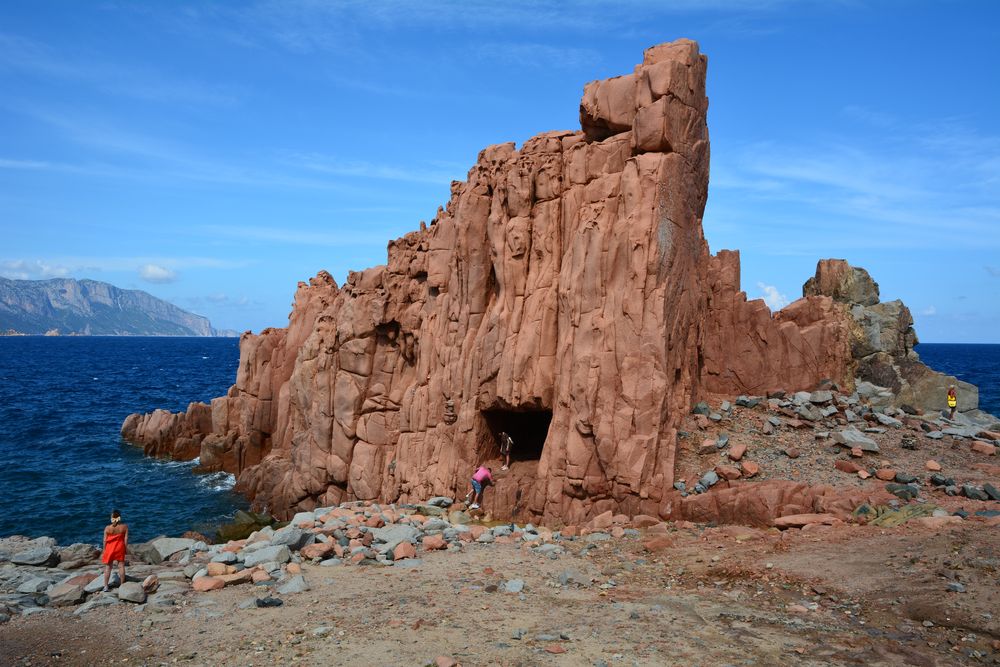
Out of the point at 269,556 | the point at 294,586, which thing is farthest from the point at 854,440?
the point at 269,556

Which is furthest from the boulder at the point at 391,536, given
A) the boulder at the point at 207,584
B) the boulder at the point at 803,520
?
the boulder at the point at 803,520

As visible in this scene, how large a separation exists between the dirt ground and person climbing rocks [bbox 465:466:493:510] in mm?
7734

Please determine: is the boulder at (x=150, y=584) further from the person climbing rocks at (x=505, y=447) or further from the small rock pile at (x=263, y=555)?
the person climbing rocks at (x=505, y=447)

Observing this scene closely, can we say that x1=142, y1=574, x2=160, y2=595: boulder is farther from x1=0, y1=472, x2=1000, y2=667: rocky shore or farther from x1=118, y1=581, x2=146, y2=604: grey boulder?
x1=118, y1=581, x2=146, y2=604: grey boulder

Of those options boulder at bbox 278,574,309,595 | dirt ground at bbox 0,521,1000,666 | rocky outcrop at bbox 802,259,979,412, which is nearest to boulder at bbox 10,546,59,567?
dirt ground at bbox 0,521,1000,666

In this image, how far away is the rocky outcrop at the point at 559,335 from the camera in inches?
945

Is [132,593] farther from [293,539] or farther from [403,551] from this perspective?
[403,551]

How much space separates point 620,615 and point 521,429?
1554 cm

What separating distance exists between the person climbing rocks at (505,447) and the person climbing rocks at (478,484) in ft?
3.77

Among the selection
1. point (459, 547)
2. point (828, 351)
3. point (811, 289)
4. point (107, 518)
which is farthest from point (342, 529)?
point (811, 289)

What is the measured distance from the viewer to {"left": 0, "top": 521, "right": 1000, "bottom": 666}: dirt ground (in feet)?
43.6

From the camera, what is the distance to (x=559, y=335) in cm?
2648

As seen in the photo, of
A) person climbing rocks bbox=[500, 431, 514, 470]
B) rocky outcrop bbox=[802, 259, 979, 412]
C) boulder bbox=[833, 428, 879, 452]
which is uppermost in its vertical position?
rocky outcrop bbox=[802, 259, 979, 412]

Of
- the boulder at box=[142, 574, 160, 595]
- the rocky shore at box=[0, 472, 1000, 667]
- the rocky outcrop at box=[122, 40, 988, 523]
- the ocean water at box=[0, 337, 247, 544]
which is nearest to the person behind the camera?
the rocky shore at box=[0, 472, 1000, 667]
